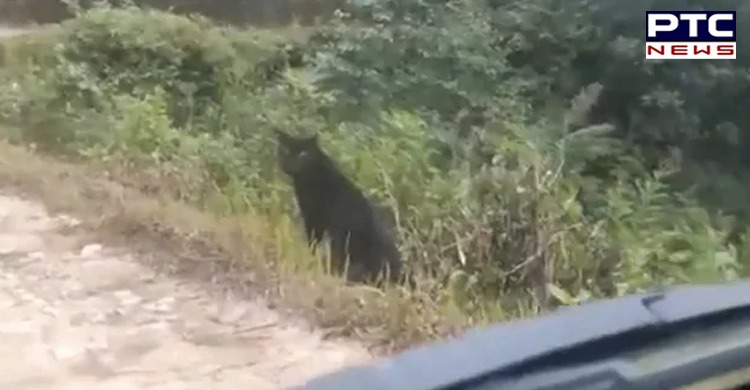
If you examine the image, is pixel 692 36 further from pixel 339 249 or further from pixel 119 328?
pixel 119 328

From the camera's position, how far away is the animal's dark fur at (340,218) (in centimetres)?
156

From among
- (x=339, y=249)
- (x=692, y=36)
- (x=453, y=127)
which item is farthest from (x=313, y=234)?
(x=692, y=36)

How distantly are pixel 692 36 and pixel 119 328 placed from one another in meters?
0.87

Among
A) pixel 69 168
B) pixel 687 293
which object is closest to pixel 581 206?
pixel 69 168

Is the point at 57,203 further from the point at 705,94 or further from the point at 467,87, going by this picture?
the point at 705,94

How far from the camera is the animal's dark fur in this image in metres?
1.56

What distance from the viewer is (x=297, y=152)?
1.65 m

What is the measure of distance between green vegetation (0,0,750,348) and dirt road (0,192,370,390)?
0.14 metres

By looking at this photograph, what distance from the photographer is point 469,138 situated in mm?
1693

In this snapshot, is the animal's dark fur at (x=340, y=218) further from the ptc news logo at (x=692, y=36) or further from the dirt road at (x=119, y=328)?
the ptc news logo at (x=692, y=36)

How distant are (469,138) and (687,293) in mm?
855

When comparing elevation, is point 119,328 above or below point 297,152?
below

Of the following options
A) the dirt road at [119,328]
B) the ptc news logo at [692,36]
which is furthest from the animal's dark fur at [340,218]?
the ptc news logo at [692,36]

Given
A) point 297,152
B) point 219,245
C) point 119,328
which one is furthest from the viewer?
point 297,152
